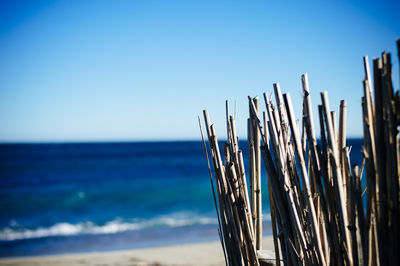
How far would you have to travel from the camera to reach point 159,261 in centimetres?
573

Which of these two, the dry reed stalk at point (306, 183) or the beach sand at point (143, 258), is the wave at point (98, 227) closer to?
the beach sand at point (143, 258)

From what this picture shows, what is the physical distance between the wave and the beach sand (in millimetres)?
2069

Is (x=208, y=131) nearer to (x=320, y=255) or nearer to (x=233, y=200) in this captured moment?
(x=233, y=200)

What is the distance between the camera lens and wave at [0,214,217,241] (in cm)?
826

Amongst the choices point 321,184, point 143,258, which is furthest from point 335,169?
point 143,258

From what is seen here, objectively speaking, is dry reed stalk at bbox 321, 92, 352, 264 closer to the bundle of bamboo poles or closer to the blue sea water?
the bundle of bamboo poles

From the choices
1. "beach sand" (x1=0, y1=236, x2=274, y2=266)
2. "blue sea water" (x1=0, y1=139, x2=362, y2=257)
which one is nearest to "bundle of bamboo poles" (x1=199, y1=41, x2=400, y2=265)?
"blue sea water" (x1=0, y1=139, x2=362, y2=257)

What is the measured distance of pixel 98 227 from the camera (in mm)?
8992

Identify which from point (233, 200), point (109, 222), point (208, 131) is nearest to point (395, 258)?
point (233, 200)

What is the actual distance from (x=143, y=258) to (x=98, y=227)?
11.6ft

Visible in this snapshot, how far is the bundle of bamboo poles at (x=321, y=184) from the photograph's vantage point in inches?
37.0

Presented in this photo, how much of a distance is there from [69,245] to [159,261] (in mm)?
2653

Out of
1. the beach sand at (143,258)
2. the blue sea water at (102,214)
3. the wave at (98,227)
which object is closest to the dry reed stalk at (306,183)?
the blue sea water at (102,214)

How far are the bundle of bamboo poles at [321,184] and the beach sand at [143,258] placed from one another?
464cm
